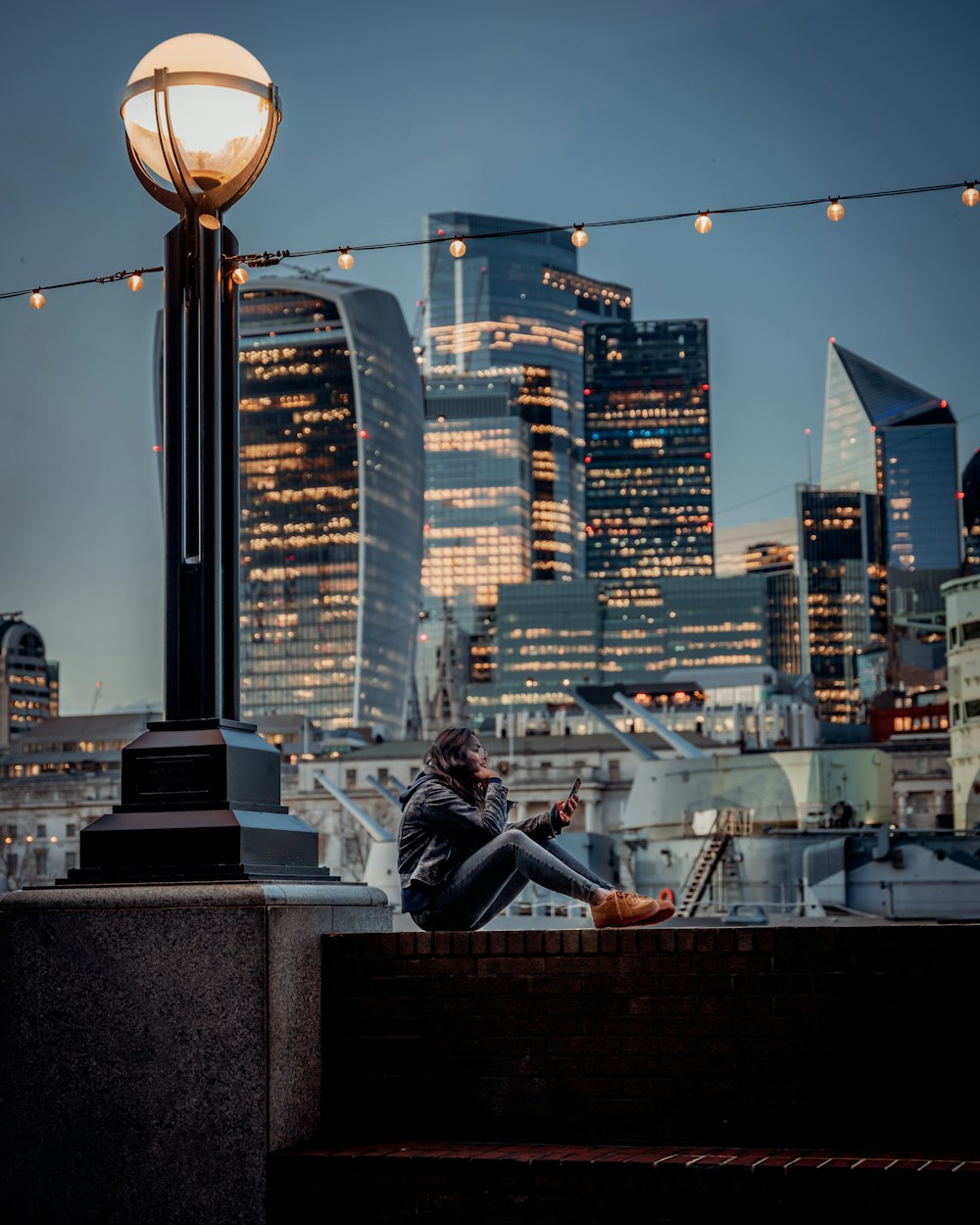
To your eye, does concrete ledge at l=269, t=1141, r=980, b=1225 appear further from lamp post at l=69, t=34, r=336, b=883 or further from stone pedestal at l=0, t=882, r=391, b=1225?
lamp post at l=69, t=34, r=336, b=883

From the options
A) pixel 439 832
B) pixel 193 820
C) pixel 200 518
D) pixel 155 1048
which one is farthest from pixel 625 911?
pixel 200 518

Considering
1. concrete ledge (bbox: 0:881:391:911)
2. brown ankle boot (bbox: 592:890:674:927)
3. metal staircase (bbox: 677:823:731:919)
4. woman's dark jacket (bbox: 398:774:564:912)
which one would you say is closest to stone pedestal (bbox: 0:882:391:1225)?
concrete ledge (bbox: 0:881:391:911)

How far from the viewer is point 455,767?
8.35m

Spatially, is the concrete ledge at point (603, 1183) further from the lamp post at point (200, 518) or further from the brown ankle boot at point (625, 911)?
the lamp post at point (200, 518)

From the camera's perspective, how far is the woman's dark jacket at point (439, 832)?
26.5 feet

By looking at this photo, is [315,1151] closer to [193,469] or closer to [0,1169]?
[0,1169]

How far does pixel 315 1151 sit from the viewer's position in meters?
7.25

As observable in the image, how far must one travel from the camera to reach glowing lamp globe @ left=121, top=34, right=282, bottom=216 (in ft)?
27.4

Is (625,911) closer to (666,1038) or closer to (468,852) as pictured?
(666,1038)

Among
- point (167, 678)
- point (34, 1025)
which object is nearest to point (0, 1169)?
point (34, 1025)

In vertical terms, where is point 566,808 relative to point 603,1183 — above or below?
above

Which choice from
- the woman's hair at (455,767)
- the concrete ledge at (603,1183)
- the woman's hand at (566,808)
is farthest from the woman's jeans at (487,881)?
the concrete ledge at (603,1183)

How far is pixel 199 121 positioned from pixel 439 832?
379 cm

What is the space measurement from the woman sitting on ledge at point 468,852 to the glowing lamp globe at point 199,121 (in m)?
3.09
